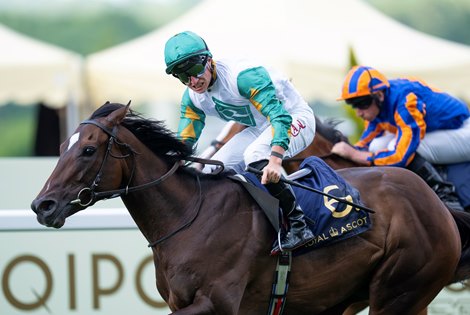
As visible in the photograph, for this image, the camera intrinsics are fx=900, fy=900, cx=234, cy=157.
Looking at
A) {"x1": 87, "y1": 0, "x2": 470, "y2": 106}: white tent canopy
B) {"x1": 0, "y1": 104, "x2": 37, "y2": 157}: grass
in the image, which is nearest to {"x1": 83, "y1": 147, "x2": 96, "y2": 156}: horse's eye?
{"x1": 87, "y1": 0, "x2": 470, "y2": 106}: white tent canopy

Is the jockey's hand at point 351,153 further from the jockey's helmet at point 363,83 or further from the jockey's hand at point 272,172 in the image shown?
the jockey's hand at point 272,172

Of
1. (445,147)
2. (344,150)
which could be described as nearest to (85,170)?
(344,150)

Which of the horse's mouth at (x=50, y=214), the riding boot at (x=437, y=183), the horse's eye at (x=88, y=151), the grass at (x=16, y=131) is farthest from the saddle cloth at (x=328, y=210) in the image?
the grass at (x=16, y=131)

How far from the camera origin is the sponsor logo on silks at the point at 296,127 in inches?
185

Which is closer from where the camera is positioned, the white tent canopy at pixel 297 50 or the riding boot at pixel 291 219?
the riding boot at pixel 291 219

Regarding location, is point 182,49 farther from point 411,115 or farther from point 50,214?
point 411,115

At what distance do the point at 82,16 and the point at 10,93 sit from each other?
19.5 m

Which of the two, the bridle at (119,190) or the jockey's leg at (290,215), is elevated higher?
the bridle at (119,190)

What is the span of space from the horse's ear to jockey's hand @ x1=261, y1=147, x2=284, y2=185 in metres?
0.71

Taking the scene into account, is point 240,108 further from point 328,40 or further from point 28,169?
point 328,40

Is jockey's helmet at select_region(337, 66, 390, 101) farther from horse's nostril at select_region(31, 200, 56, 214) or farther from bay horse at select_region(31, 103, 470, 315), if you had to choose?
horse's nostril at select_region(31, 200, 56, 214)

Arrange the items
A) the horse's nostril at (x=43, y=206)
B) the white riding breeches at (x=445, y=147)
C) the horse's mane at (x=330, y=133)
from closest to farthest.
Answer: the horse's nostril at (x=43, y=206) → the white riding breeches at (x=445, y=147) → the horse's mane at (x=330, y=133)

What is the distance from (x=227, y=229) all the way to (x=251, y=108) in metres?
0.67

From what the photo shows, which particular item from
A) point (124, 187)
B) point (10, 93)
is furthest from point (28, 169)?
point (10, 93)
